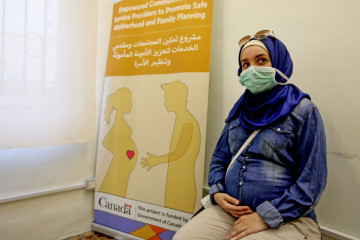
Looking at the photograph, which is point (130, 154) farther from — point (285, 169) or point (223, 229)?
point (285, 169)

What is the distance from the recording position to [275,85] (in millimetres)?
1046

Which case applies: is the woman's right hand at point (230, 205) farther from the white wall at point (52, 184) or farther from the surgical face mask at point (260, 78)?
the white wall at point (52, 184)

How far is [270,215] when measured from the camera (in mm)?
919

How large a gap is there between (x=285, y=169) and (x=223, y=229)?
0.39 metres

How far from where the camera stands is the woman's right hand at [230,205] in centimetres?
101

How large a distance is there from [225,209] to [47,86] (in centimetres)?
147

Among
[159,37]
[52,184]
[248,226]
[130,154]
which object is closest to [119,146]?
[130,154]

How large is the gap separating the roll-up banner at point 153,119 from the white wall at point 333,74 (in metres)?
0.50

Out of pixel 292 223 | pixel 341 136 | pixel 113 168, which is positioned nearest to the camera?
pixel 292 223

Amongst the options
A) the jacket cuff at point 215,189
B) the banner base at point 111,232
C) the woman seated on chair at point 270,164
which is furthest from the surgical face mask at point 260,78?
the banner base at point 111,232

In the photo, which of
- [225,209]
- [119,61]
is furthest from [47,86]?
Result: [225,209]

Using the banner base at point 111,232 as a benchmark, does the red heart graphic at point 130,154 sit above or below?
above

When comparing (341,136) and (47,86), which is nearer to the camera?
(341,136)

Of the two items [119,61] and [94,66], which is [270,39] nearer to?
[119,61]
